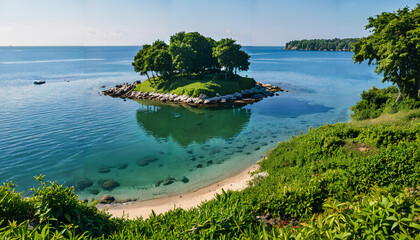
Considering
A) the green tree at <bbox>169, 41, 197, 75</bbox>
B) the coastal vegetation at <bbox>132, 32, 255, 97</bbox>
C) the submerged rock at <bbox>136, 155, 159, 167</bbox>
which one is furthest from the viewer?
the green tree at <bbox>169, 41, 197, 75</bbox>

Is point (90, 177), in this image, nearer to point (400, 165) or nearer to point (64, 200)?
point (64, 200)

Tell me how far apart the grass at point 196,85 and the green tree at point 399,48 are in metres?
40.0

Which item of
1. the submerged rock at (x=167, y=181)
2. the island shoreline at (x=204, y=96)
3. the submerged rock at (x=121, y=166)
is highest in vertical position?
the island shoreline at (x=204, y=96)

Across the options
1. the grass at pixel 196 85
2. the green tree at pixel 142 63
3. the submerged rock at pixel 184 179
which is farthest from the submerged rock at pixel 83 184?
the green tree at pixel 142 63

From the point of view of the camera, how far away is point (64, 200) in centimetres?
877

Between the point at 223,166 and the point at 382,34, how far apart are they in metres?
25.6

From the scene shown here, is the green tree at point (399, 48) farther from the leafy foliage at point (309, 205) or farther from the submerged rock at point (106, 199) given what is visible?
the submerged rock at point (106, 199)

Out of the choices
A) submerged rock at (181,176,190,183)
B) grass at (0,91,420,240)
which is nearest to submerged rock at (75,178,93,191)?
submerged rock at (181,176,190,183)

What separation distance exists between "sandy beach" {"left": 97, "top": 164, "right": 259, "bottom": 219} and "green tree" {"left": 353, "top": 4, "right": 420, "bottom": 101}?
2224 centimetres

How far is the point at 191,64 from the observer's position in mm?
72312

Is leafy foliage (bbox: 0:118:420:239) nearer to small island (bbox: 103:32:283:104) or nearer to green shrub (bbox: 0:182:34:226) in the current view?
green shrub (bbox: 0:182:34:226)

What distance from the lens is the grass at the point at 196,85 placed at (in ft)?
215

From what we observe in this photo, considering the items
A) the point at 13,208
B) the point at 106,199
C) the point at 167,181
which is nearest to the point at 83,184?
the point at 106,199

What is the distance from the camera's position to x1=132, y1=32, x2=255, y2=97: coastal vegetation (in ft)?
224
